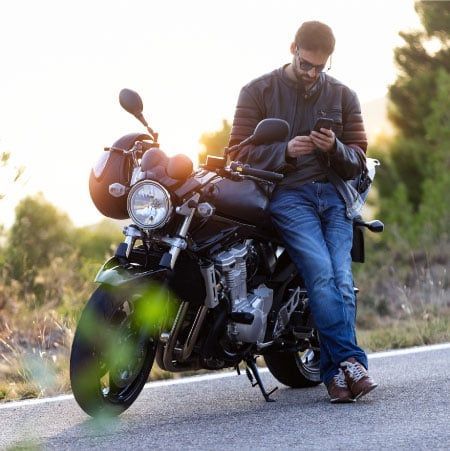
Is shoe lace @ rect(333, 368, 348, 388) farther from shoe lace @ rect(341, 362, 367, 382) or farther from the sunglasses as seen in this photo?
the sunglasses

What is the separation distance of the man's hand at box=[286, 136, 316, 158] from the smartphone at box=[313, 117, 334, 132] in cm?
8

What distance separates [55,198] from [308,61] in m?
24.6

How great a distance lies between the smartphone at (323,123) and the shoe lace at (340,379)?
1.24m

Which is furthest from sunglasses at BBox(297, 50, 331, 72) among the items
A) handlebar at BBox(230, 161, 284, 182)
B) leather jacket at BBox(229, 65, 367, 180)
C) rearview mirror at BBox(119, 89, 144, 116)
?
rearview mirror at BBox(119, 89, 144, 116)

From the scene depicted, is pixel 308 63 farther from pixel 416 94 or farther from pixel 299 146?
pixel 416 94

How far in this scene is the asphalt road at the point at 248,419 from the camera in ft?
17.9

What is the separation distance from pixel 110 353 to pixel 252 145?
1.43m

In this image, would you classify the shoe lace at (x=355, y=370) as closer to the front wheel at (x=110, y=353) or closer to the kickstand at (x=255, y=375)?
the kickstand at (x=255, y=375)

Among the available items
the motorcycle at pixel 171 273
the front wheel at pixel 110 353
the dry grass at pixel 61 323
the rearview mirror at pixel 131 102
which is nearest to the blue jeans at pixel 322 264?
the motorcycle at pixel 171 273

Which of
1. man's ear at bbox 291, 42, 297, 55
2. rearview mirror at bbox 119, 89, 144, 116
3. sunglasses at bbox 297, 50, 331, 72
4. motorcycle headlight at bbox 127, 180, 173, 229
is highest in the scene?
man's ear at bbox 291, 42, 297, 55

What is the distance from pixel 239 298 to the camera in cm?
650

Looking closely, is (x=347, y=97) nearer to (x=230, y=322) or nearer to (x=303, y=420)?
(x=230, y=322)

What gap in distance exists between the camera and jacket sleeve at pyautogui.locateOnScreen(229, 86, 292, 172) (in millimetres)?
6602

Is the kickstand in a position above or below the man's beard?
below
